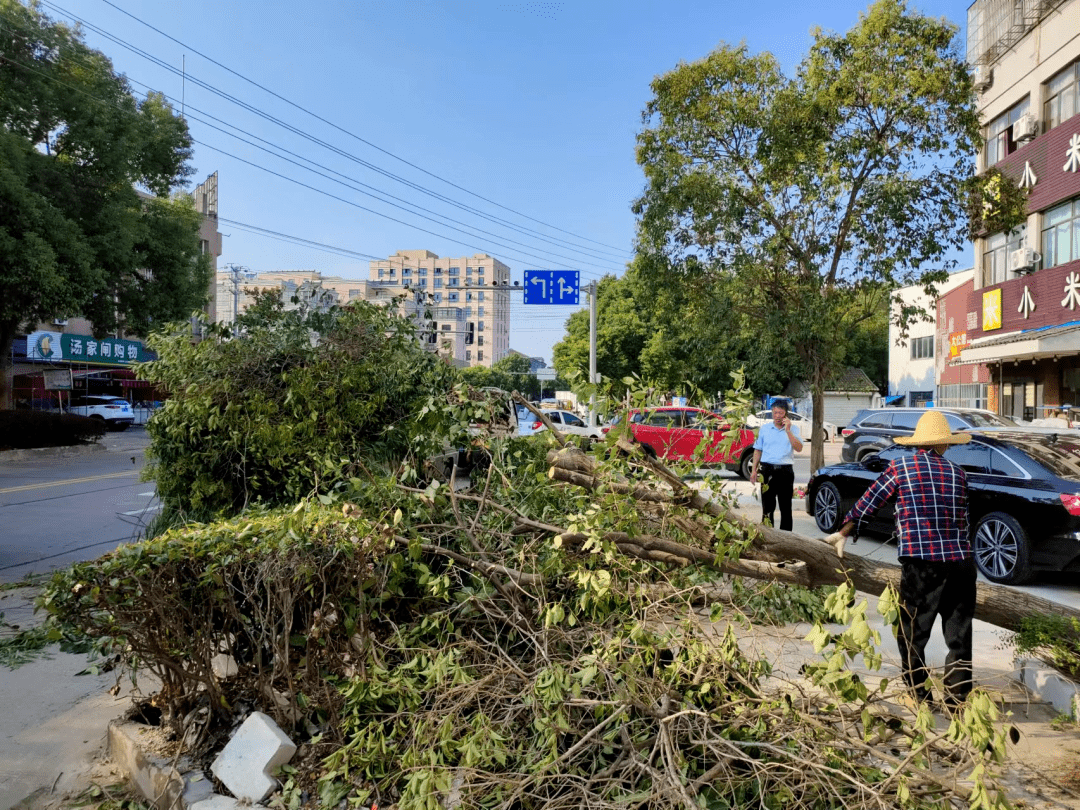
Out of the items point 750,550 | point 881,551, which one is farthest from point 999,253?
point 750,550

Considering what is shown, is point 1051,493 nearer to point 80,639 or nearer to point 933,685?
point 933,685

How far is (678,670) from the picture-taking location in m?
3.04

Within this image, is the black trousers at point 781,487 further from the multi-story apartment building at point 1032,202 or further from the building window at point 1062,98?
the building window at point 1062,98

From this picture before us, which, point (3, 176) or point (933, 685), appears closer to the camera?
point (933, 685)

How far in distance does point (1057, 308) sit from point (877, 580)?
743 inches

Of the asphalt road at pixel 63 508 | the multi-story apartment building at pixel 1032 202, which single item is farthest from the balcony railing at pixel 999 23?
the asphalt road at pixel 63 508

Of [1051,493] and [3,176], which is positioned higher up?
[3,176]

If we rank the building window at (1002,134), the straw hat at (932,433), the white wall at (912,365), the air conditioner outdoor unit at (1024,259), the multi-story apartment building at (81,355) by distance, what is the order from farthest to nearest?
the white wall at (912,365)
the multi-story apartment building at (81,355)
the building window at (1002,134)
the air conditioner outdoor unit at (1024,259)
the straw hat at (932,433)

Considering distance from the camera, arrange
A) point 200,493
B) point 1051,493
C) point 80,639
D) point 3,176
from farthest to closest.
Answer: point 3,176 < point 1051,493 < point 200,493 < point 80,639

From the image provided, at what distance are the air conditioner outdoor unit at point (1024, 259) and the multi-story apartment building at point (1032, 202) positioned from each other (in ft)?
0.08

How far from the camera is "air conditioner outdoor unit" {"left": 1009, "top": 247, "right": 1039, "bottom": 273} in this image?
67.3 ft

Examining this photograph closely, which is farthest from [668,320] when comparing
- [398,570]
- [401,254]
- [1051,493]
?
[401,254]

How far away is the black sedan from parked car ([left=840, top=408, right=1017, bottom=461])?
3.54m

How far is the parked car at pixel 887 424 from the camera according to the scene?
12.3 metres
